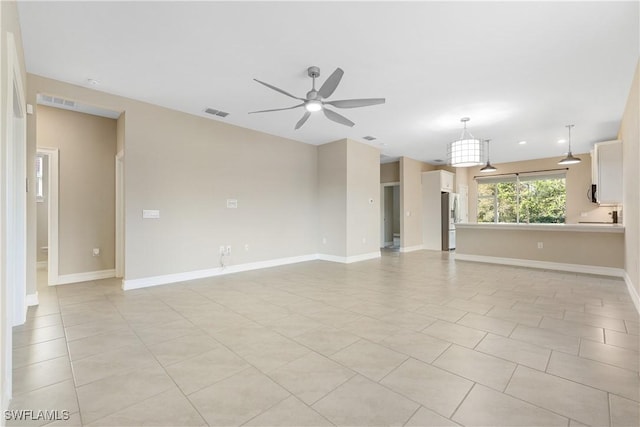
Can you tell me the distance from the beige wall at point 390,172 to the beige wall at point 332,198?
3.21 m

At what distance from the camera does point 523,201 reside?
940 centimetres

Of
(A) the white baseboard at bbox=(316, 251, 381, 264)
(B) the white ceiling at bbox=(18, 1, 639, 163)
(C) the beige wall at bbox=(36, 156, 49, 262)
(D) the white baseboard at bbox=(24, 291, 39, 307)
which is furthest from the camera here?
(A) the white baseboard at bbox=(316, 251, 381, 264)

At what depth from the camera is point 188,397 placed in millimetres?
1787

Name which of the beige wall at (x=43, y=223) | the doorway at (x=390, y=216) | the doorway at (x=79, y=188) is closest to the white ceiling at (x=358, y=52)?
the doorway at (x=79, y=188)

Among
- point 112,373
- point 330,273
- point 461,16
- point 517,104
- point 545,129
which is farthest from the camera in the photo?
point 545,129

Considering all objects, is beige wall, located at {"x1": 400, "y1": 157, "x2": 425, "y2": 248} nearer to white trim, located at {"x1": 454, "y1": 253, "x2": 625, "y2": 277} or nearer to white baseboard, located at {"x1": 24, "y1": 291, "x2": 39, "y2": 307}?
white trim, located at {"x1": 454, "y1": 253, "x2": 625, "y2": 277}

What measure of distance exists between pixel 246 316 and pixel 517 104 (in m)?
5.05

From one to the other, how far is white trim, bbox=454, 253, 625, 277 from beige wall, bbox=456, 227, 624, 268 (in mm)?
59

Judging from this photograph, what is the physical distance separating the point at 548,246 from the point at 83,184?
8811 mm

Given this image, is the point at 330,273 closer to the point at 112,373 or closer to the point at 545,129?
the point at 112,373

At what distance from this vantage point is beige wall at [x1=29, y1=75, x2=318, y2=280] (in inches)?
172

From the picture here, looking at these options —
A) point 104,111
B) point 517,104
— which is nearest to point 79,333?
point 104,111

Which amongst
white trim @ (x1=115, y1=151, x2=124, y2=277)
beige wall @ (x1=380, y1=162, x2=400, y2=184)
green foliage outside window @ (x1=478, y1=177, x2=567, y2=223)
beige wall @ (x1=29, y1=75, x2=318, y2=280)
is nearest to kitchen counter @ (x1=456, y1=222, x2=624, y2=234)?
beige wall @ (x1=380, y1=162, x2=400, y2=184)

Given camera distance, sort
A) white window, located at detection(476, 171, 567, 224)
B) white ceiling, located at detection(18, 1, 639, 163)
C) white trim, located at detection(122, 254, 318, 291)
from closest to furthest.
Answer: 1. white ceiling, located at detection(18, 1, 639, 163)
2. white trim, located at detection(122, 254, 318, 291)
3. white window, located at detection(476, 171, 567, 224)
